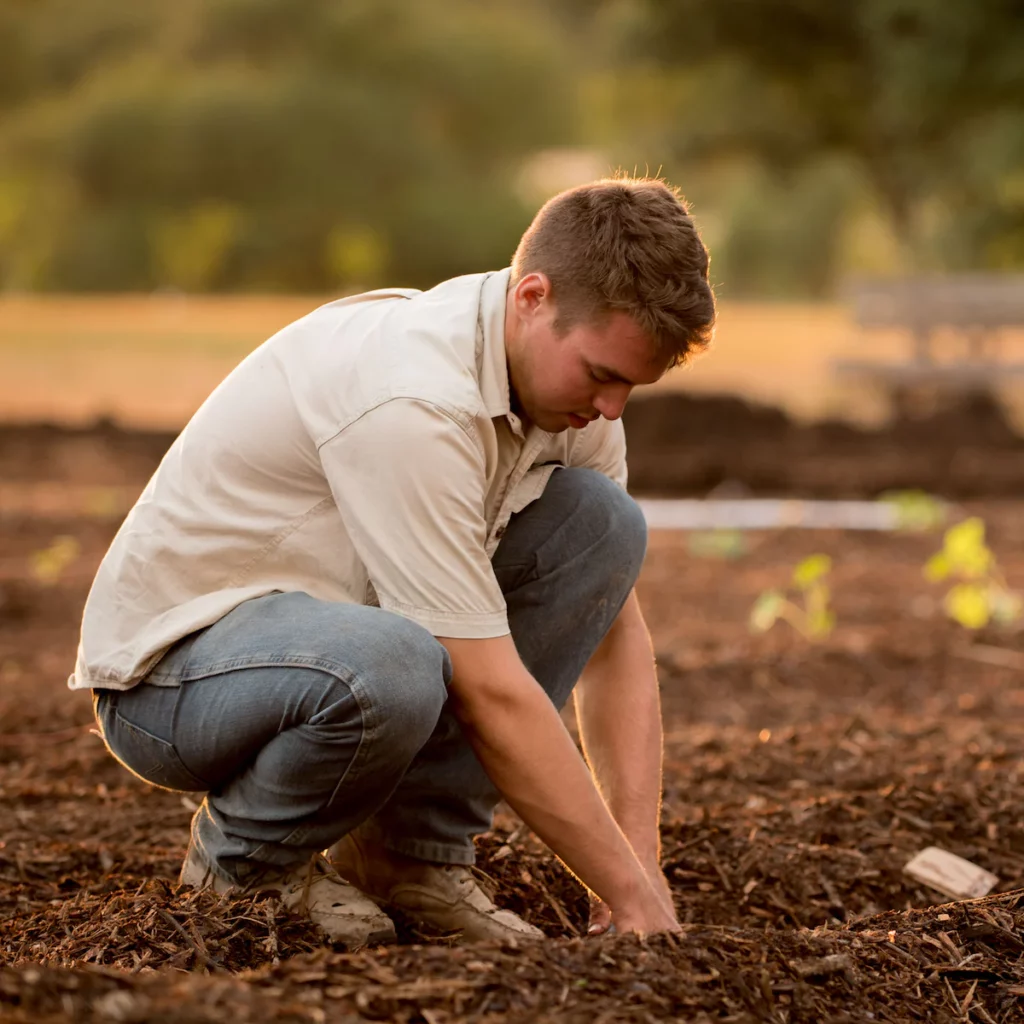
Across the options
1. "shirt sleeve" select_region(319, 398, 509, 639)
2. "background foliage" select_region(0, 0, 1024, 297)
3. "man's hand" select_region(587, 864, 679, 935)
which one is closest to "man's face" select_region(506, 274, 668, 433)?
"shirt sleeve" select_region(319, 398, 509, 639)

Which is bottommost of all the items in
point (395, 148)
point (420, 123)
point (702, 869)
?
point (702, 869)

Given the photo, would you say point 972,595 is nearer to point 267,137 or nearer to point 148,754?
point 148,754

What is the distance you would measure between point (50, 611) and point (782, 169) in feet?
35.9

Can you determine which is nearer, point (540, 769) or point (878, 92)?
point (540, 769)

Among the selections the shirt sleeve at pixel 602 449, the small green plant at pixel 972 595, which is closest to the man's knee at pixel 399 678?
the shirt sleeve at pixel 602 449

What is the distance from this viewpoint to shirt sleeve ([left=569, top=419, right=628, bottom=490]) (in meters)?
2.58

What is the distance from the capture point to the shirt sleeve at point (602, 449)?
8.45ft

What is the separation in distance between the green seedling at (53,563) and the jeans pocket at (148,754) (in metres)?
3.75

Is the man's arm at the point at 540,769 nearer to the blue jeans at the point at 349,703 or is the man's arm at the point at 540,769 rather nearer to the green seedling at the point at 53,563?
the blue jeans at the point at 349,703

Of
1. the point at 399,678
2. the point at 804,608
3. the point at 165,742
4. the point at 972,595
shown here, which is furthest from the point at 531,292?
the point at 804,608

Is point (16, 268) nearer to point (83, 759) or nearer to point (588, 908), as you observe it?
point (83, 759)

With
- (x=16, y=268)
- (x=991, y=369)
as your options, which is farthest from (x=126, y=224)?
(x=991, y=369)

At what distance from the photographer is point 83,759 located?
3602mm

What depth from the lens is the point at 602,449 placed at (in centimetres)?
263
